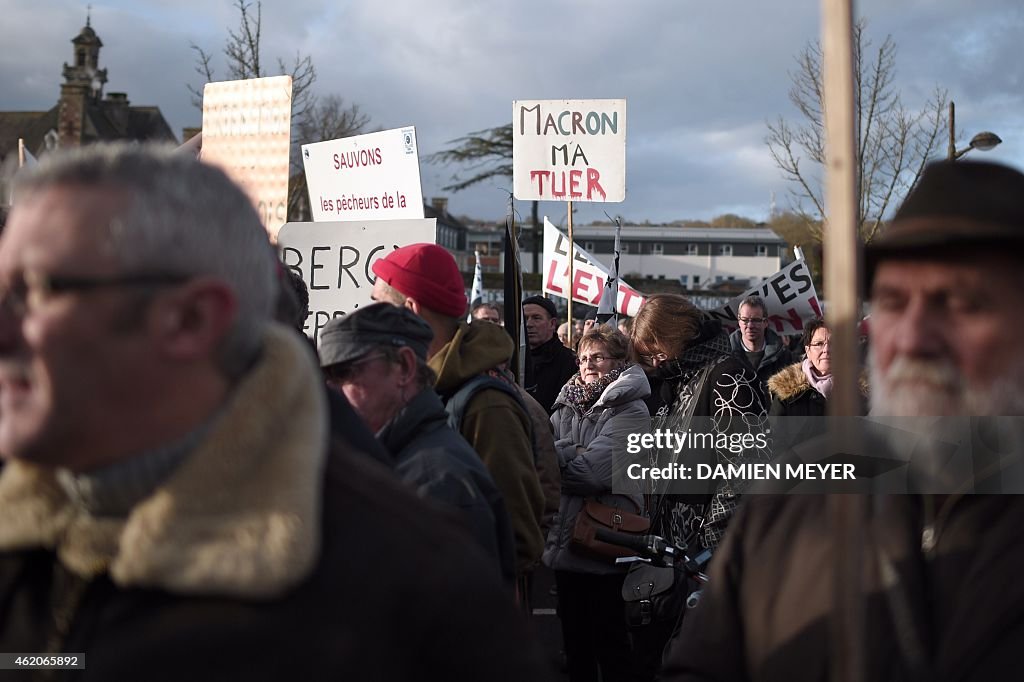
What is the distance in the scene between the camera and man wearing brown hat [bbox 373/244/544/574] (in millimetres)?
3336

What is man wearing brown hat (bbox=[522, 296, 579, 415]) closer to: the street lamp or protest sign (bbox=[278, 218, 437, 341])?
protest sign (bbox=[278, 218, 437, 341])

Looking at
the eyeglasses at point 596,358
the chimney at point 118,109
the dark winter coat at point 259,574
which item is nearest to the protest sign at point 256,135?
the eyeglasses at point 596,358

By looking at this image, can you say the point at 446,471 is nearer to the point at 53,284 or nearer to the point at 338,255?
the point at 53,284

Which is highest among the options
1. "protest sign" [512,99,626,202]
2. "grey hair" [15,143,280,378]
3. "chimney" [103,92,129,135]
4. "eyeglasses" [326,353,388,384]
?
"chimney" [103,92,129,135]

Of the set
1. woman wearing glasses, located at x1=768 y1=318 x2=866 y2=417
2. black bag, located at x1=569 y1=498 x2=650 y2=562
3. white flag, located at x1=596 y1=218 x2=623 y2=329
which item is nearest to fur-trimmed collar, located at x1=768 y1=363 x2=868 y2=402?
woman wearing glasses, located at x1=768 y1=318 x2=866 y2=417

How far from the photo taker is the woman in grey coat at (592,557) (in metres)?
4.70

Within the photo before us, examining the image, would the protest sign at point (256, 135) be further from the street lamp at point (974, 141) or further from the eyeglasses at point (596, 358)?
the street lamp at point (974, 141)

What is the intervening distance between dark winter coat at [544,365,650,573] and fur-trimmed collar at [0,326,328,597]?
10.7 feet

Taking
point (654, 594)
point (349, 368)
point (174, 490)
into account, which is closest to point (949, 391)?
point (174, 490)

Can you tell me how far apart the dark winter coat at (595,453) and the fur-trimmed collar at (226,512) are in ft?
10.7

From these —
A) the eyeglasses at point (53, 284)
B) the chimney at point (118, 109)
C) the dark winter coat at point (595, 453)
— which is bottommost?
the dark winter coat at point (595, 453)

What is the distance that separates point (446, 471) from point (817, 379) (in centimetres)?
322

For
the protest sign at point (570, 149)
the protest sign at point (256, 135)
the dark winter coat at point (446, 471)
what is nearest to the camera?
the dark winter coat at point (446, 471)

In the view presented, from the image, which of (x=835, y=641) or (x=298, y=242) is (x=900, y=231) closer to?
(x=835, y=641)
